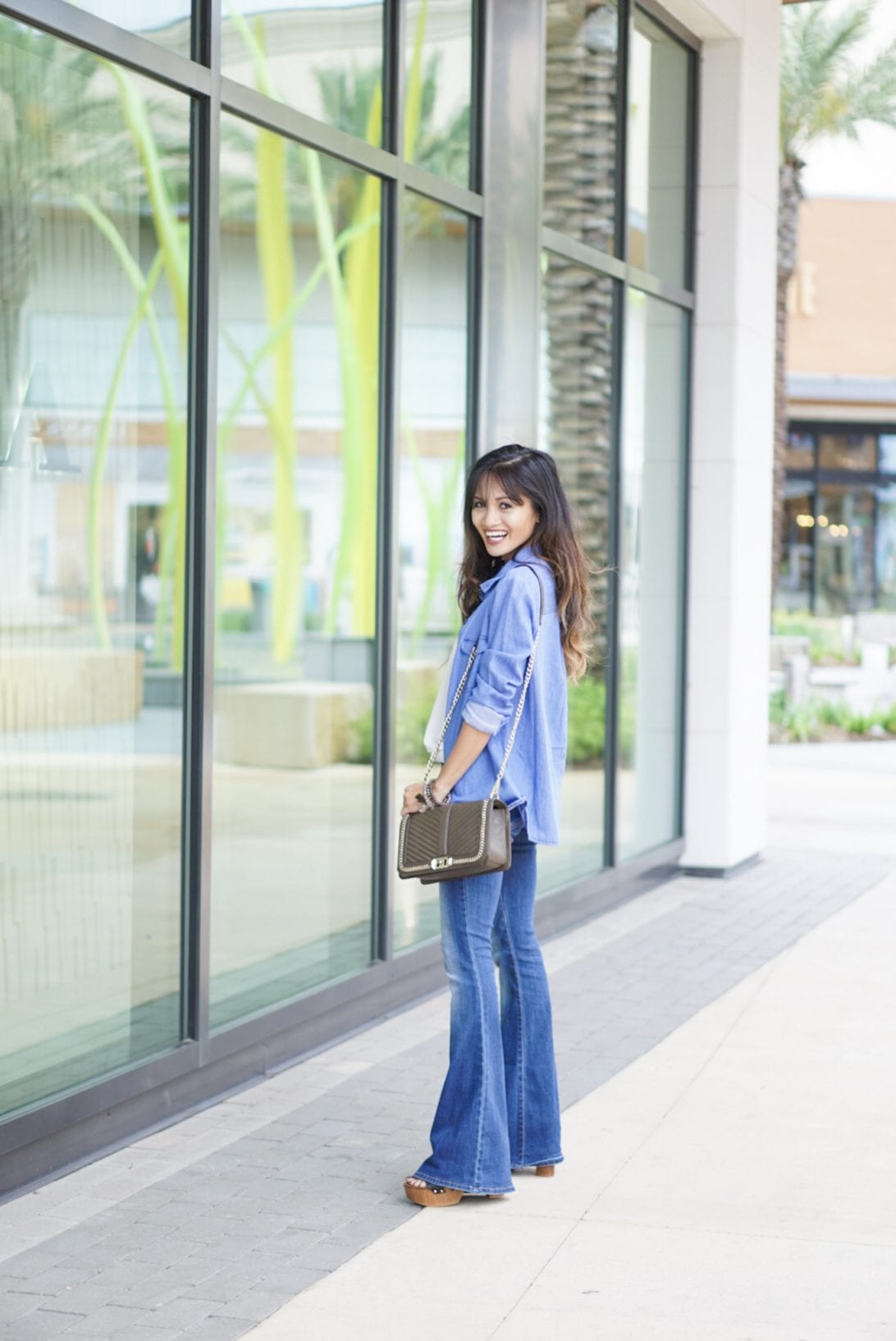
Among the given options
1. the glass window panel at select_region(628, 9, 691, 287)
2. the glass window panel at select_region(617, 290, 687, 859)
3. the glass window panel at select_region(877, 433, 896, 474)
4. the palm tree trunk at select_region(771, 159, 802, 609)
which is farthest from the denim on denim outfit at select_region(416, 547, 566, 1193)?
the glass window panel at select_region(877, 433, 896, 474)

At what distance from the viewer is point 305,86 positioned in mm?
6516

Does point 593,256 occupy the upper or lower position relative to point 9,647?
upper

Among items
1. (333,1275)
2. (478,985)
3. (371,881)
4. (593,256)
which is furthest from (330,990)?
(593,256)

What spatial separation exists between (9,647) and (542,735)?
1.43 metres

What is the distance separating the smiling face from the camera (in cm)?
494

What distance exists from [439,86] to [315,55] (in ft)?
3.74

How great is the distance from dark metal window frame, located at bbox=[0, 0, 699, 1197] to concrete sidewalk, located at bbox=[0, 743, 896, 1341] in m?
0.12

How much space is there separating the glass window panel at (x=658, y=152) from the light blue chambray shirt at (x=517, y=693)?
5497mm

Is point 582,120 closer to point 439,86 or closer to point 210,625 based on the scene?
point 439,86

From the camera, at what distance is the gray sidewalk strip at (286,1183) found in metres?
4.23

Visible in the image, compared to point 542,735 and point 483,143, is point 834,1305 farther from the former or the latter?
point 483,143

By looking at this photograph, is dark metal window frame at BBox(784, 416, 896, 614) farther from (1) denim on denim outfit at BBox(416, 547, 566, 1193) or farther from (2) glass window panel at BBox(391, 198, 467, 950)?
(1) denim on denim outfit at BBox(416, 547, 566, 1193)

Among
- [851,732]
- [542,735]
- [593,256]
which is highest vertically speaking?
[593,256]

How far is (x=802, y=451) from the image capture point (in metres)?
38.1
